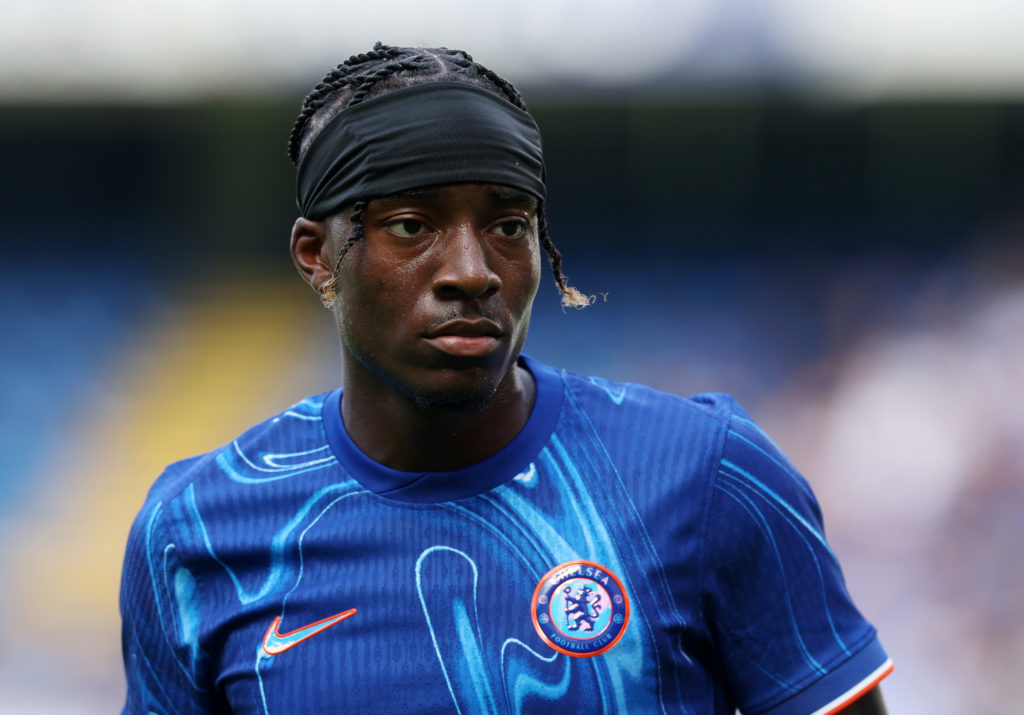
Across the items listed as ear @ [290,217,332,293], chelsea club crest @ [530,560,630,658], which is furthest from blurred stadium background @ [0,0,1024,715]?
chelsea club crest @ [530,560,630,658]

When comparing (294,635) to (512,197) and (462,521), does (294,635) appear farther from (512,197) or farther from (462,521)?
(512,197)

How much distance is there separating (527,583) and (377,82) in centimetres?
109

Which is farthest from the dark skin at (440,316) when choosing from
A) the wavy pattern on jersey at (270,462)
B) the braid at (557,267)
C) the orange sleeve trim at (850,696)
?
the orange sleeve trim at (850,696)

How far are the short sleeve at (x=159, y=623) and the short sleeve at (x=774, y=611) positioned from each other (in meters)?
1.03

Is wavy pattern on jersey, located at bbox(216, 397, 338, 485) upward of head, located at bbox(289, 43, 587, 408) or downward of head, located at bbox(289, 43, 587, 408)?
downward

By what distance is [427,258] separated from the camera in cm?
212

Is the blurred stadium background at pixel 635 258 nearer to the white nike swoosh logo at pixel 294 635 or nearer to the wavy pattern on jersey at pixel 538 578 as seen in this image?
the wavy pattern on jersey at pixel 538 578

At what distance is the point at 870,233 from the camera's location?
25.3 feet

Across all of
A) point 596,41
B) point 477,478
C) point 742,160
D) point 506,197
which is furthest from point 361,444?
point 742,160

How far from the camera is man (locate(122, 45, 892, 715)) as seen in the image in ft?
6.59

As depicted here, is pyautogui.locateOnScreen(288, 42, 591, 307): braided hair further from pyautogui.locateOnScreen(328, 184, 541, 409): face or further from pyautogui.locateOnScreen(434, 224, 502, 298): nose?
pyautogui.locateOnScreen(434, 224, 502, 298): nose

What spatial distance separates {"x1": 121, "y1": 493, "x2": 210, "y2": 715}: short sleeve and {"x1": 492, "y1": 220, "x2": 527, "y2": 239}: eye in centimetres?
92

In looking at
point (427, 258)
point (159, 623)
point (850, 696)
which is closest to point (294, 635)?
point (159, 623)

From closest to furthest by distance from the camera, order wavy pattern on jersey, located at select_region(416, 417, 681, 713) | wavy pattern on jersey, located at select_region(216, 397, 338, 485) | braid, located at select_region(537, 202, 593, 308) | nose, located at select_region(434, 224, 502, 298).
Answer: wavy pattern on jersey, located at select_region(416, 417, 681, 713), nose, located at select_region(434, 224, 502, 298), wavy pattern on jersey, located at select_region(216, 397, 338, 485), braid, located at select_region(537, 202, 593, 308)
